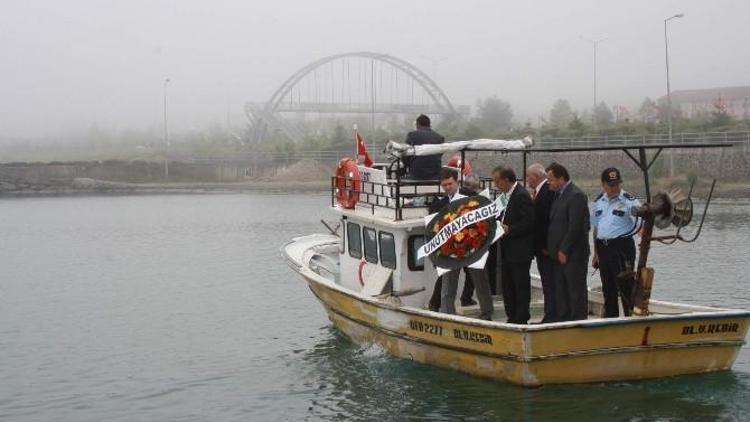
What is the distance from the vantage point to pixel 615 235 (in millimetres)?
13359

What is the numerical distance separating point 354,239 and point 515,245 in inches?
175

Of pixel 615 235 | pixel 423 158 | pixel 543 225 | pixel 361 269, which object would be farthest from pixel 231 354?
pixel 615 235

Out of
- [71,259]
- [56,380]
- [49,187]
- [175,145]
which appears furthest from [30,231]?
[175,145]

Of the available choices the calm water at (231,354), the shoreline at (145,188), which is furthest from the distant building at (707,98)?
the calm water at (231,354)

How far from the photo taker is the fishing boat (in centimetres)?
1277

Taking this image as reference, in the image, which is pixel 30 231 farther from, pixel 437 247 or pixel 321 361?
pixel 437 247

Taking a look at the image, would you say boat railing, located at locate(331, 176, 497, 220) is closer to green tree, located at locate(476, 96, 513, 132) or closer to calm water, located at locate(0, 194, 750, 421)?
calm water, located at locate(0, 194, 750, 421)

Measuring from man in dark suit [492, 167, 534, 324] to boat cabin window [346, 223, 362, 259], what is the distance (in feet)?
12.3

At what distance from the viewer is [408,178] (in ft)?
53.4

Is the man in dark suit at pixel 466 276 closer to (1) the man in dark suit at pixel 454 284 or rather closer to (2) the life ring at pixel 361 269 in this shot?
(1) the man in dark suit at pixel 454 284

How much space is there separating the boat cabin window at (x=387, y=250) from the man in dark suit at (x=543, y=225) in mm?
2838

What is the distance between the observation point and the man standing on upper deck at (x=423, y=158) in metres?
16.0

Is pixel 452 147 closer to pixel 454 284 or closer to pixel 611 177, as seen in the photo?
pixel 454 284

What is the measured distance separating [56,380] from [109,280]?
12.8 meters
